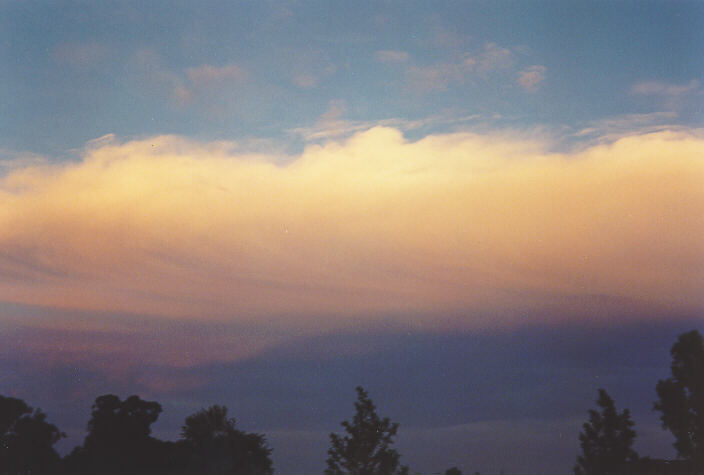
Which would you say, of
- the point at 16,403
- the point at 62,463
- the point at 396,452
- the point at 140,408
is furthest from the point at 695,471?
the point at 16,403

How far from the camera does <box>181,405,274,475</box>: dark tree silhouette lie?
6462 centimetres

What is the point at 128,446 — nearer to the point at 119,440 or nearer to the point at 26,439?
the point at 119,440

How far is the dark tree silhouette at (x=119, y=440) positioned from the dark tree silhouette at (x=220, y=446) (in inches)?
142

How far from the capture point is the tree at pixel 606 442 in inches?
1764

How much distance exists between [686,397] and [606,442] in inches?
264

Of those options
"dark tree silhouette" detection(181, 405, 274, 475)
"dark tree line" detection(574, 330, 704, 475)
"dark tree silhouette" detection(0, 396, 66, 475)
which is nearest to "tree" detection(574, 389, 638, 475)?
"dark tree line" detection(574, 330, 704, 475)

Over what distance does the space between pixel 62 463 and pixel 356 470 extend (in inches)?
1370

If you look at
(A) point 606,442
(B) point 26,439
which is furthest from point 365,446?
(B) point 26,439

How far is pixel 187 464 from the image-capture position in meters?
64.5

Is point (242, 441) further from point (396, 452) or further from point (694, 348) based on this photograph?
point (694, 348)

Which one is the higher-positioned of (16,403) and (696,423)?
(16,403)

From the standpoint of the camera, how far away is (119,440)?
67.2 metres

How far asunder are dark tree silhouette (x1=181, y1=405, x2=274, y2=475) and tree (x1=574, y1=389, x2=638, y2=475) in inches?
1157

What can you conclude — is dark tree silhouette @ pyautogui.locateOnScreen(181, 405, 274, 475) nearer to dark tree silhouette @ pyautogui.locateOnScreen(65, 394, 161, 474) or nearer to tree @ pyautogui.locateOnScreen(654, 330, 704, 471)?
dark tree silhouette @ pyautogui.locateOnScreen(65, 394, 161, 474)
